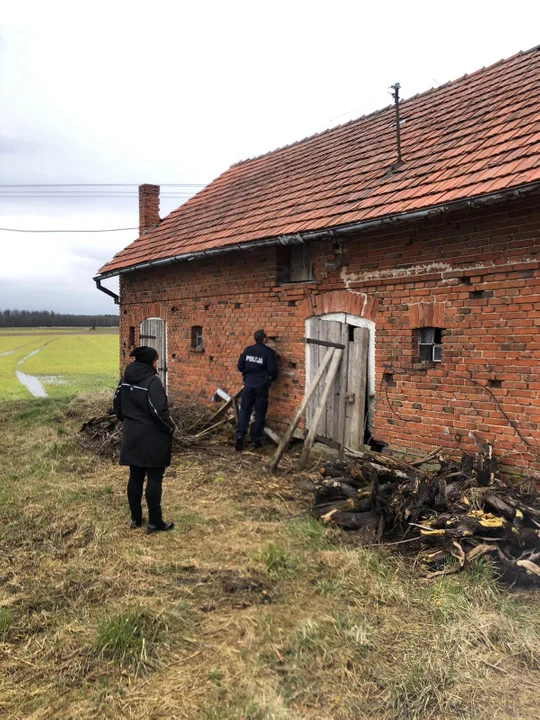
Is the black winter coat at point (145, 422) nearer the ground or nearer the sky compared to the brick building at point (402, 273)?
nearer the ground

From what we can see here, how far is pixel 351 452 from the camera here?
7.45 meters

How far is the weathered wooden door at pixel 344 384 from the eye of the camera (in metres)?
7.50

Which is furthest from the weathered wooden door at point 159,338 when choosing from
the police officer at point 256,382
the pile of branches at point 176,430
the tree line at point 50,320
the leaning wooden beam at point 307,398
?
the tree line at point 50,320

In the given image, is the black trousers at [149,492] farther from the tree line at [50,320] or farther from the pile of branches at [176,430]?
the tree line at [50,320]

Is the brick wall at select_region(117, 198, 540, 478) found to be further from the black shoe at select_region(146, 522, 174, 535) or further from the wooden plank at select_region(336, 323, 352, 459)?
the black shoe at select_region(146, 522, 174, 535)

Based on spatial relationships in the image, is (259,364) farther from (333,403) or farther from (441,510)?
(441,510)

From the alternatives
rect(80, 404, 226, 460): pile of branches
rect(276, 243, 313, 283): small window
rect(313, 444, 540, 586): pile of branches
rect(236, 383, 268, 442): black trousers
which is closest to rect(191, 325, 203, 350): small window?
rect(80, 404, 226, 460): pile of branches

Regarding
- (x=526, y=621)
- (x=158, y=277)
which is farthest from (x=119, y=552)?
(x=158, y=277)

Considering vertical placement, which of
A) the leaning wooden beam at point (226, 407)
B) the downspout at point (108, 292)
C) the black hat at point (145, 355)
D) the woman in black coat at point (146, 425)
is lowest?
the leaning wooden beam at point (226, 407)

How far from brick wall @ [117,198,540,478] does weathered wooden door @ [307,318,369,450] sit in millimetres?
230

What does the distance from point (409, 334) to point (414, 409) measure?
94 centimetres

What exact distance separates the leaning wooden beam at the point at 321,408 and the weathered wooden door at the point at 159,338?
5379 millimetres

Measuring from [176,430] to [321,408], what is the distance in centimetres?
283

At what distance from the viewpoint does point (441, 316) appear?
6.43 metres
